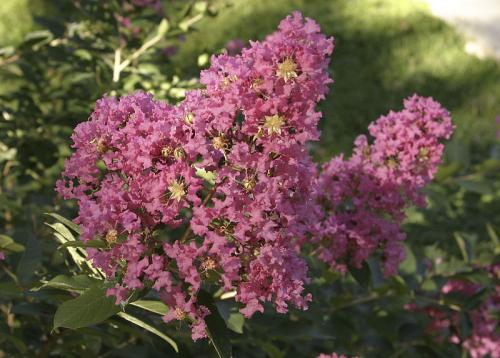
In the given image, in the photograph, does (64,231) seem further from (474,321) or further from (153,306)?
(474,321)

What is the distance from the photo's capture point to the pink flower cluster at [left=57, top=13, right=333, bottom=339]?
1.33 meters

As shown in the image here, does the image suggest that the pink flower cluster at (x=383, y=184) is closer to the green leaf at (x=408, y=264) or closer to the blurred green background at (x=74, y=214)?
the blurred green background at (x=74, y=214)

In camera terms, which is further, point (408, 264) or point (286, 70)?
point (408, 264)

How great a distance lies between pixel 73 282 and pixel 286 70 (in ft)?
1.71

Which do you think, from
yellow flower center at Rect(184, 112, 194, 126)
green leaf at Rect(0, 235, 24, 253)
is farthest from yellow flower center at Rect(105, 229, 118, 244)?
green leaf at Rect(0, 235, 24, 253)

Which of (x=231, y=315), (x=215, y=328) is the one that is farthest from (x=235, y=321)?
(x=215, y=328)

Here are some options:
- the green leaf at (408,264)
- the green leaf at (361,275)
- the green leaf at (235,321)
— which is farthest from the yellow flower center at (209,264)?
the green leaf at (408,264)

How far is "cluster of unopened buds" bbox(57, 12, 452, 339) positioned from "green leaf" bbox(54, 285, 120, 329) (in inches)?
1.4

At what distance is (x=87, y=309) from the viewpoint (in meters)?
1.35

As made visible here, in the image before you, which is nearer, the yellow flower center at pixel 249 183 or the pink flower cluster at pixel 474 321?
the yellow flower center at pixel 249 183

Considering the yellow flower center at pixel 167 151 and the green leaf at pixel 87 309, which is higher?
Result: the yellow flower center at pixel 167 151

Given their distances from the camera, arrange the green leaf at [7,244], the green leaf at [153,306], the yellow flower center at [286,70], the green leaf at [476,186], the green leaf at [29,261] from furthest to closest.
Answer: the green leaf at [476,186] < the green leaf at [29,261] < the green leaf at [7,244] < the green leaf at [153,306] < the yellow flower center at [286,70]

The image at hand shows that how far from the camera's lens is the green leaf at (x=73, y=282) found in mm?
1371

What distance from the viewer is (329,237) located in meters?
1.87
